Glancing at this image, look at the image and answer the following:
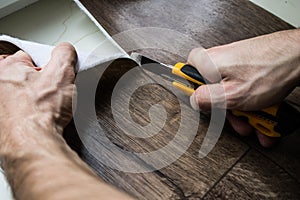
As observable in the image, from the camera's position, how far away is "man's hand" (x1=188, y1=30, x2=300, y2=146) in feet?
2.09

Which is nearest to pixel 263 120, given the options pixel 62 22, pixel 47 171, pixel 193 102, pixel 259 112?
pixel 259 112

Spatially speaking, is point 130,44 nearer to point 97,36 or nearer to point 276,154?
point 97,36

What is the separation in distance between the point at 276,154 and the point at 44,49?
45 cm

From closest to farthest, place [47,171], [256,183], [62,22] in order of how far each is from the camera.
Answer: [47,171] → [256,183] → [62,22]

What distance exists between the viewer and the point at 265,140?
2.15 ft

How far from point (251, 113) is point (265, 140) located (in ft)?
0.17

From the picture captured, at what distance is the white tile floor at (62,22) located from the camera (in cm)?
85

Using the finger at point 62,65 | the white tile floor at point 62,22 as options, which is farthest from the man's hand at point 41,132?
the white tile floor at point 62,22

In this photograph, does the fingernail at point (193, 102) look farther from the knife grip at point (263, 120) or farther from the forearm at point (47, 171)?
the forearm at point (47, 171)

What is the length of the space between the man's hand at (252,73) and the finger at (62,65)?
0.22 meters

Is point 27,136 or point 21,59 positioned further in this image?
point 21,59

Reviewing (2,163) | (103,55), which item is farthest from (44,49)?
(2,163)

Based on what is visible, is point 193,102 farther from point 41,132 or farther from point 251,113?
point 41,132

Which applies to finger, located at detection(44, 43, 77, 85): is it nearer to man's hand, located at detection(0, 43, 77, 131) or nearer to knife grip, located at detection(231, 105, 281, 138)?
man's hand, located at detection(0, 43, 77, 131)
